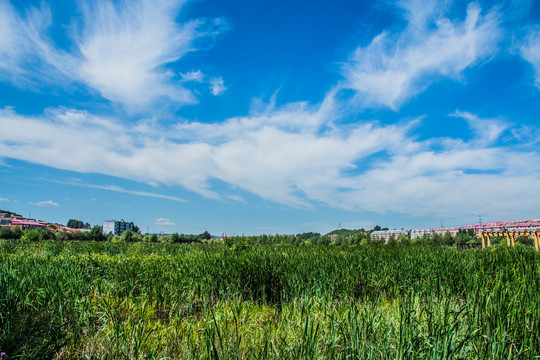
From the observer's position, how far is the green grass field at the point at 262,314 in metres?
2.58

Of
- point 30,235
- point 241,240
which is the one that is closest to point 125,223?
point 30,235

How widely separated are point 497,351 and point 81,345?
4376mm

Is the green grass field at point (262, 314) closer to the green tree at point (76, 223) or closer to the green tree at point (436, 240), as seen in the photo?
the green tree at point (436, 240)

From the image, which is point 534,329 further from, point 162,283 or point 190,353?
point 162,283

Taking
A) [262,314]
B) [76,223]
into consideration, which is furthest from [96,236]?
[76,223]

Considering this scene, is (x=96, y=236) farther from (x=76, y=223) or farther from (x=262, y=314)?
(x=76, y=223)

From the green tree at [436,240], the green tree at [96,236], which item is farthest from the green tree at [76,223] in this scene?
the green tree at [436,240]

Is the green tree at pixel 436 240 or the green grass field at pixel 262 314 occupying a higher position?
the green tree at pixel 436 240

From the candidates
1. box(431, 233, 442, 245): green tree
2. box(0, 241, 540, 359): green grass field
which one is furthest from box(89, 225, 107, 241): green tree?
box(0, 241, 540, 359): green grass field

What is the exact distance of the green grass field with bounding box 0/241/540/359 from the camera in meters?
2.58

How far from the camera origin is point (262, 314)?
4355 mm

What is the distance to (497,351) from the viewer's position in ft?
7.63

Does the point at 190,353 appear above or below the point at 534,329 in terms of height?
below

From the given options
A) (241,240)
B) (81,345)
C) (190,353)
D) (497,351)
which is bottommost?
(81,345)
